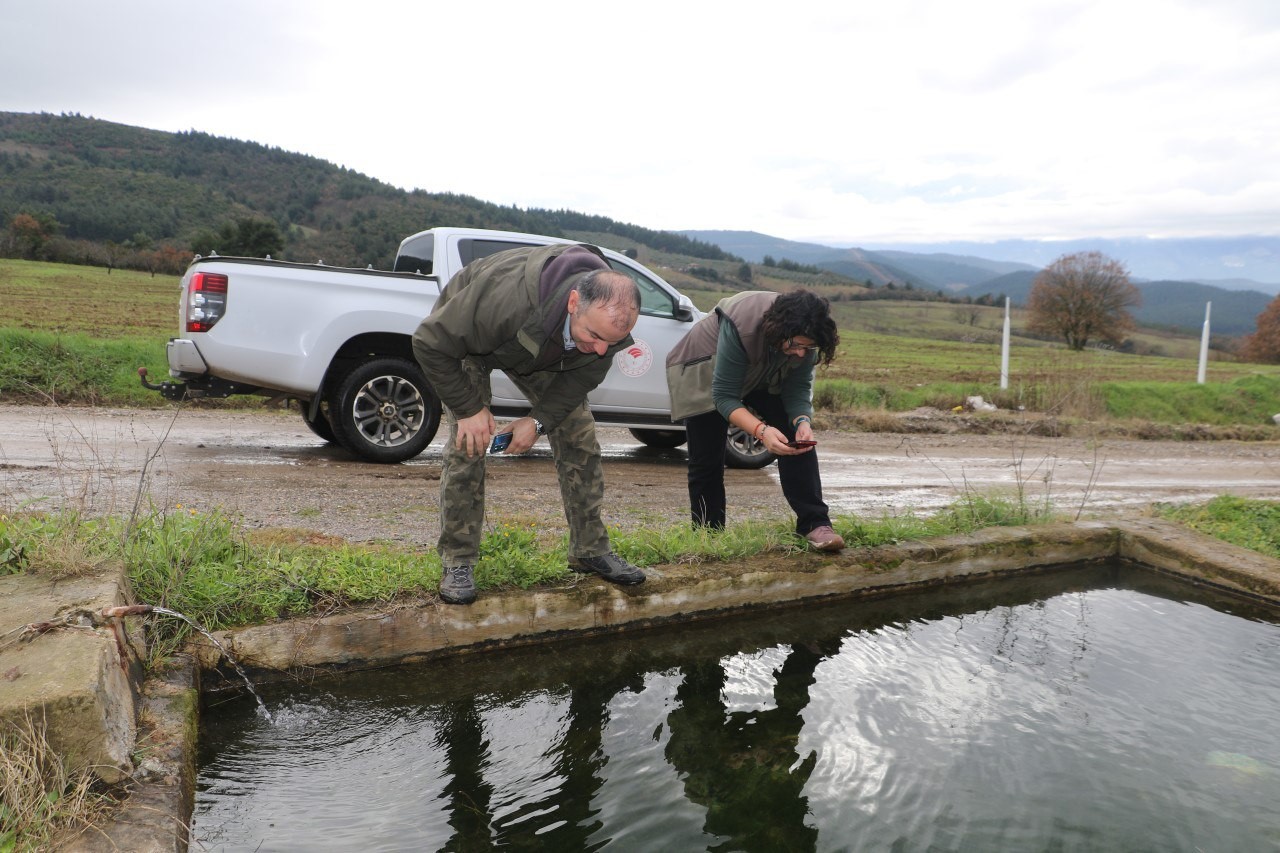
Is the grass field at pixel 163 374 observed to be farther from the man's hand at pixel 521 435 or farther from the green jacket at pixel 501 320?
the man's hand at pixel 521 435

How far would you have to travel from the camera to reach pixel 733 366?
4.18m

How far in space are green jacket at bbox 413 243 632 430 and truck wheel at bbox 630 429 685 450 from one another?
19.7 ft

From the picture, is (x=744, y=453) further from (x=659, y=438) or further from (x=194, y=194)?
(x=194, y=194)

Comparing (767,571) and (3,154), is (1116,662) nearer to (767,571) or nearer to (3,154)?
(767,571)

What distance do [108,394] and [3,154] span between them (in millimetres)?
102958

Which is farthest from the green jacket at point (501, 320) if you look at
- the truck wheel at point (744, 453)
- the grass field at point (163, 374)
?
the truck wheel at point (744, 453)

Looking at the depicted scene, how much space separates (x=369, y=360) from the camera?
6.94 metres

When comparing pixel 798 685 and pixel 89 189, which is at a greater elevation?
pixel 89 189

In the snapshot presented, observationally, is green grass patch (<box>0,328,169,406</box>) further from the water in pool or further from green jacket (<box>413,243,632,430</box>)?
the water in pool

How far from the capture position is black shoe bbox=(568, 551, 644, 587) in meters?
3.87

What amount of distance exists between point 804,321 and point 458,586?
1.91 m

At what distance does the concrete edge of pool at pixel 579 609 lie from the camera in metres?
2.41

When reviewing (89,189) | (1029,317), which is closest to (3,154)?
(89,189)

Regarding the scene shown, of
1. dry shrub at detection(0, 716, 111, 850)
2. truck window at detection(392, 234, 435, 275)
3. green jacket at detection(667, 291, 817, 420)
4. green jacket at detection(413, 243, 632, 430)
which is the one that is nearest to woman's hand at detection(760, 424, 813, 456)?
green jacket at detection(667, 291, 817, 420)
